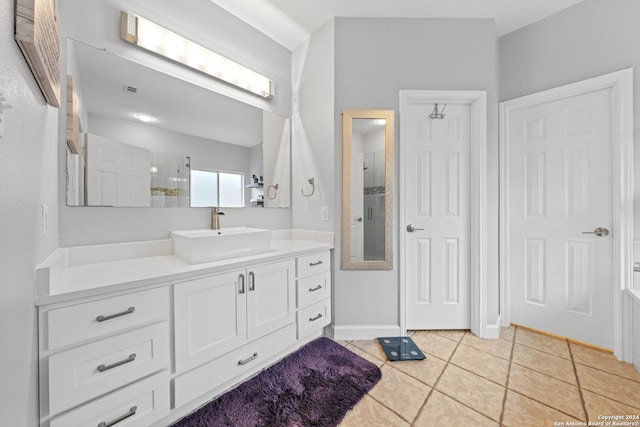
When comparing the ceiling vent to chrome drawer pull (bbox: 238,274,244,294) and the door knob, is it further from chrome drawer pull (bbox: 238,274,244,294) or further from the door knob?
the door knob

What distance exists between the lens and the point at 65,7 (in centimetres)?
134

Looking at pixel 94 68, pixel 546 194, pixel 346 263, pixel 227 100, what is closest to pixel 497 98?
pixel 546 194

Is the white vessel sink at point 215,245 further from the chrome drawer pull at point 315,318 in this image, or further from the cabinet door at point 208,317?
the chrome drawer pull at point 315,318

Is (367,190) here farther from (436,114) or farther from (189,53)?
(189,53)

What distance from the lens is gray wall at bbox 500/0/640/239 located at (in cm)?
179

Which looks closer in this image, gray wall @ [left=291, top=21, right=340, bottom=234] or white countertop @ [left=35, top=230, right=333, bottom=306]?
white countertop @ [left=35, top=230, right=333, bottom=306]

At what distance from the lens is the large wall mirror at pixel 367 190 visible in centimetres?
209

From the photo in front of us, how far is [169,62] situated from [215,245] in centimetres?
131

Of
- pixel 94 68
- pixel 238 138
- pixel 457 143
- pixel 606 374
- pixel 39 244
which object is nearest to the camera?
pixel 39 244

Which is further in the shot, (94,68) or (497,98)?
(497,98)

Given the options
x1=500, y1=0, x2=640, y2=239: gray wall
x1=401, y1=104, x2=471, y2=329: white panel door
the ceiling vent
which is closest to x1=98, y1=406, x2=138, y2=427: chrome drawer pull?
the ceiling vent

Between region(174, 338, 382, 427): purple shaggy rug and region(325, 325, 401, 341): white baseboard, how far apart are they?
0.23 metres

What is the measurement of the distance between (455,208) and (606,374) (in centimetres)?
141

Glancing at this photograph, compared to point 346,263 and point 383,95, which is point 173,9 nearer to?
point 383,95
